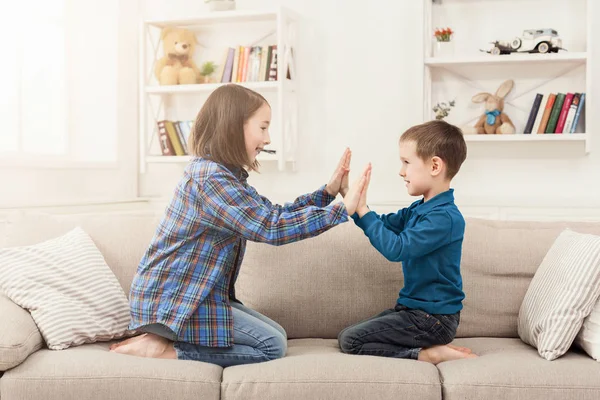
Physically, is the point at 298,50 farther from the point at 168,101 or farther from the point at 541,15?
the point at 541,15

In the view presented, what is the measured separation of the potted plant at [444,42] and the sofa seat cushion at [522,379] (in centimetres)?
213

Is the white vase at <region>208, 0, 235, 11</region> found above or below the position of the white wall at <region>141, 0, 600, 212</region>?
above

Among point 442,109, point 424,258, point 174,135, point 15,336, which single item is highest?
point 442,109

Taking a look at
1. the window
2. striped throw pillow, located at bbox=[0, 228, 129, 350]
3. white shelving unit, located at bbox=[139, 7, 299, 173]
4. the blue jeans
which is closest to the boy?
the blue jeans

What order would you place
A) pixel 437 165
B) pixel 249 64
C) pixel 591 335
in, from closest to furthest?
pixel 591 335 → pixel 437 165 → pixel 249 64

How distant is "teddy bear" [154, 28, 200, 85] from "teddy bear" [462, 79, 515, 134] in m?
1.48

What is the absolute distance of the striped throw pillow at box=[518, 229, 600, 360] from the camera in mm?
1978

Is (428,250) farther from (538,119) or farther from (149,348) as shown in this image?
(538,119)

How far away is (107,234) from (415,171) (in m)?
1.00

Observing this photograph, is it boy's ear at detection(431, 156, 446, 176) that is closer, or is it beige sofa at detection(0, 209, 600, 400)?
beige sofa at detection(0, 209, 600, 400)

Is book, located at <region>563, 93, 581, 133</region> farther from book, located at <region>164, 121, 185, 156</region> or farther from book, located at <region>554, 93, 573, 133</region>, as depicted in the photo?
book, located at <region>164, 121, 185, 156</region>

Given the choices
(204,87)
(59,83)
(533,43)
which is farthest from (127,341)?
(533,43)

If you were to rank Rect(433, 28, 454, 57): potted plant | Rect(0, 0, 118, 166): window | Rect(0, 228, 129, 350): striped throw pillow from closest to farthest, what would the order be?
Rect(0, 228, 129, 350): striped throw pillow
Rect(0, 0, 118, 166): window
Rect(433, 28, 454, 57): potted plant

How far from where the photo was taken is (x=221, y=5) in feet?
13.1
